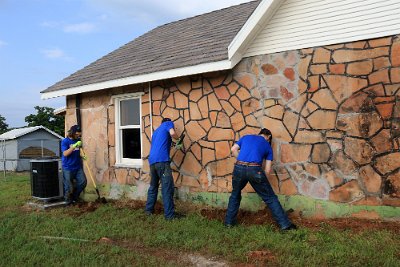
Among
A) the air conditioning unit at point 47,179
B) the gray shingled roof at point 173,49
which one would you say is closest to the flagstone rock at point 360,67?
the gray shingled roof at point 173,49

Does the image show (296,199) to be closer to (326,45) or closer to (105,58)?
(326,45)

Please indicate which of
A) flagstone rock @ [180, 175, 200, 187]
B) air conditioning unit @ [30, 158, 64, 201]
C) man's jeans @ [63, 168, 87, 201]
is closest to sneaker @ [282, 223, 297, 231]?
flagstone rock @ [180, 175, 200, 187]

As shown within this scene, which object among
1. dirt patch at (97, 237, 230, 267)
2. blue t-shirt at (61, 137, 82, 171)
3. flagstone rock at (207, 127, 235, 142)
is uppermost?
flagstone rock at (207, 127, 235, 142)

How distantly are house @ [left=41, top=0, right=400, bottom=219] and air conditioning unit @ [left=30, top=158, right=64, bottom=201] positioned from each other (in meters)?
1.63

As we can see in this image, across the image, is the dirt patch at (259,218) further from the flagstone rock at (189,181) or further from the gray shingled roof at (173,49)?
the gray shingled roof at (173,49)

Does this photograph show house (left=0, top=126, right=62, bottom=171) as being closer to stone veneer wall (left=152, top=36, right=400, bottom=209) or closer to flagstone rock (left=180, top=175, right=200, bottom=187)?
flagstone rock (left=180, top=175, right=200, bottom=187)

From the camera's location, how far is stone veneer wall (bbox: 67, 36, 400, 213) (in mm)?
6281

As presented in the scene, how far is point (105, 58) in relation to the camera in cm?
1193

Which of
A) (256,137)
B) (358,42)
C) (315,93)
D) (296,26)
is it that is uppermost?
(296,26)

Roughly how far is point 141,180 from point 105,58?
→ 4.47 meters

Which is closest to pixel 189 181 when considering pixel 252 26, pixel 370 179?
pixel 252 26

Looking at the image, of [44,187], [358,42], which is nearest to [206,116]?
[358,42]

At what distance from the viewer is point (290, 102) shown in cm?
715

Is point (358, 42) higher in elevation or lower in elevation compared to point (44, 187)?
higher
